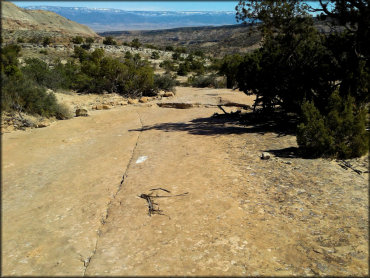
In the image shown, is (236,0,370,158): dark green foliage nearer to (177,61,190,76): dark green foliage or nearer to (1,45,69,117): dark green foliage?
(1,45,69,117): dark green foliage

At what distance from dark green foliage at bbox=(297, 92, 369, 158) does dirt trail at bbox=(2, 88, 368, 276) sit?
40 cm

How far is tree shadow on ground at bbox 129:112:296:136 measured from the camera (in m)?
9.80

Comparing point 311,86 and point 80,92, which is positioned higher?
point 311,86

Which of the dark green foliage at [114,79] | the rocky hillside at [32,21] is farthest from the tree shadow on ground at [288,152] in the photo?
the rocky hillside at [32,21]

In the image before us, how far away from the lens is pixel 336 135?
6711 mm

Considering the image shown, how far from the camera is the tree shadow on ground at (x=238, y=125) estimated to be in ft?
32.2

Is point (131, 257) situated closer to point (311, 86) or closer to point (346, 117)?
point (346, 117)

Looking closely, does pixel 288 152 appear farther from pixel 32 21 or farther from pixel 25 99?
pixel 32 21

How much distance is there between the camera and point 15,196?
5.42 metres

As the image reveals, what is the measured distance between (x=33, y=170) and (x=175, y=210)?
388 cm

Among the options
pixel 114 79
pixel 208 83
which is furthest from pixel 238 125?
pixel 208 83

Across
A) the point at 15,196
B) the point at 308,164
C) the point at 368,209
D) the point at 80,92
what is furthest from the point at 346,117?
the point at 80,92

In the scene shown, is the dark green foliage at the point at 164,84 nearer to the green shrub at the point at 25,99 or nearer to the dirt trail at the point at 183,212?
the green shrub at the point at 25,99

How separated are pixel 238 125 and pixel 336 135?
178 inches
